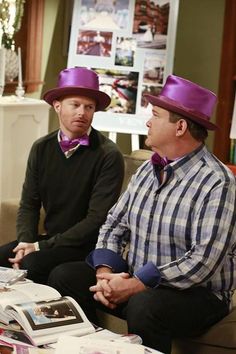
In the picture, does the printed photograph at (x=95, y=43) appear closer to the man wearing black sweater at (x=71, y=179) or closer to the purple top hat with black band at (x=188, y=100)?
the man wearing black sweater at (x=71, y=179)

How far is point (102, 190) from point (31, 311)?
0.91 m

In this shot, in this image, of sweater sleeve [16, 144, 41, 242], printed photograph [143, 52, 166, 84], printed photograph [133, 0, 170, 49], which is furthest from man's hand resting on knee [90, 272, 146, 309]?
printed photograph [133, 0, 170, 49]

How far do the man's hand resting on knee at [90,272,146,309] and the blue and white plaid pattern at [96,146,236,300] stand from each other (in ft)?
0.35

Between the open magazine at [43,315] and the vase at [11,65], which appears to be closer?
the open magazine at [43,315]

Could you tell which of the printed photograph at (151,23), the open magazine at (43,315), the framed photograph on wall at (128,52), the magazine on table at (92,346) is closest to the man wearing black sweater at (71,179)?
the open magazine at (43,315)

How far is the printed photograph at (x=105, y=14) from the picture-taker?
4.98 meters

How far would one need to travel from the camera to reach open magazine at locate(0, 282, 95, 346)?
2.04 metres

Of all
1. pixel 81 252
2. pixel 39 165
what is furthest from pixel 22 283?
pixel 39 165

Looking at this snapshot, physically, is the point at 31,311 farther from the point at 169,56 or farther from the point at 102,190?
the point at 169,56

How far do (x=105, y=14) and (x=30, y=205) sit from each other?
2304 mm

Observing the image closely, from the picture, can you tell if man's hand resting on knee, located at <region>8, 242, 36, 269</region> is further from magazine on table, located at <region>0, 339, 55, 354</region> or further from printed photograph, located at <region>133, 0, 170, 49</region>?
printed photograph, located at <region>133, 0, 170, 49</region>

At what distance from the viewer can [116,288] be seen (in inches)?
94.9

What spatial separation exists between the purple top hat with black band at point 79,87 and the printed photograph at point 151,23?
2042mm

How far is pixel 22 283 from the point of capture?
96.3 inches
